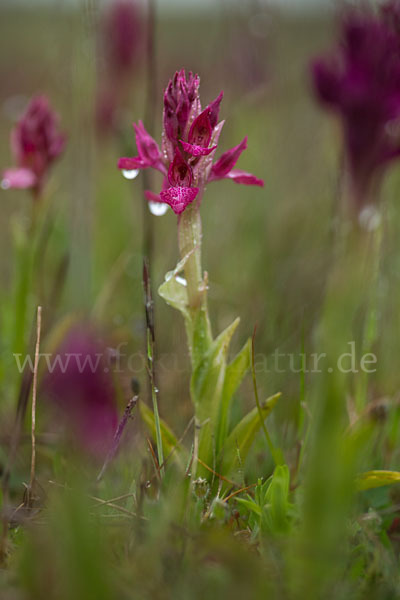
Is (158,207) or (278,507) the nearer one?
(278,507)

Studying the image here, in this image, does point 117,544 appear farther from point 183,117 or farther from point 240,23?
point 240,23

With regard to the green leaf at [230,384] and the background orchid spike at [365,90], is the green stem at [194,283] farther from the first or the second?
the background orchid spike at [365,90]

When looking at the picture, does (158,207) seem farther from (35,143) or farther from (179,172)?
(35,143)

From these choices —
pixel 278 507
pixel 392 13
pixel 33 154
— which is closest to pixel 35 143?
pixel 33 154

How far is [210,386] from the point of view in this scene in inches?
42.9

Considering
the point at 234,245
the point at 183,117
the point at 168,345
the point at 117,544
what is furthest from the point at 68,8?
the point at 117,544

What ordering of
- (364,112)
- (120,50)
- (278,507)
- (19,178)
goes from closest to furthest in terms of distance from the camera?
(278,507)
(19,178)
(364,112)
(120,50)

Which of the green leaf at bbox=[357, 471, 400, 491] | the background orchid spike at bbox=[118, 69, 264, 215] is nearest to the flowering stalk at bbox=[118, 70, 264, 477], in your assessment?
the background orchid spike at bbox=[118, 69, 264, 215]

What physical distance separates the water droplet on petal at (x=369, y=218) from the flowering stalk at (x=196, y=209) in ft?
2.94

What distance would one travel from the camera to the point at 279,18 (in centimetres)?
276

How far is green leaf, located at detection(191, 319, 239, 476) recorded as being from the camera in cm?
107

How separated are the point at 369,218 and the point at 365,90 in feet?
1.38

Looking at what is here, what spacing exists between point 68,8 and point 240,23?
3.06 feet

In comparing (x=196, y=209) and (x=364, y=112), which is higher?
(x=364, y=112)
